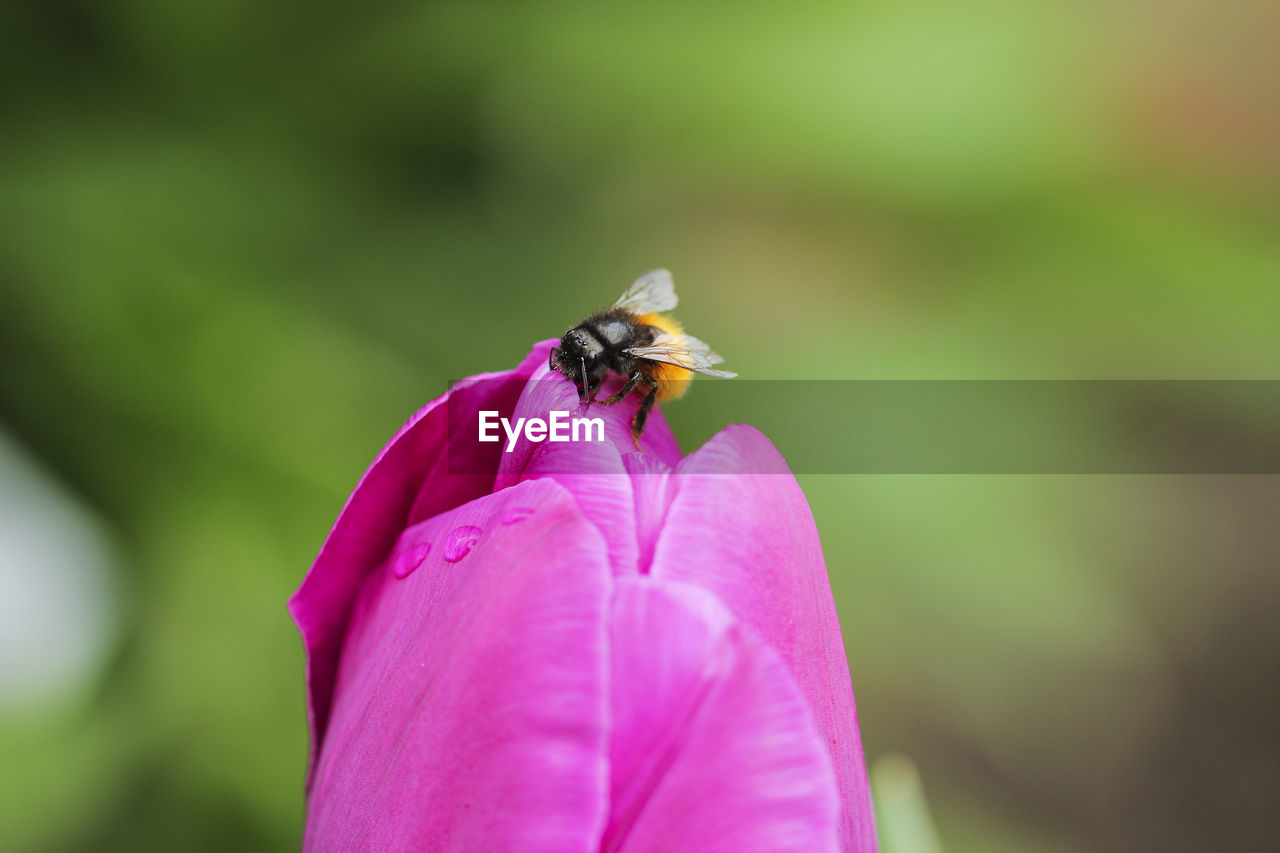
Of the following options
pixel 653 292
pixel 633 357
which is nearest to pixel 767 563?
pixel 633 357

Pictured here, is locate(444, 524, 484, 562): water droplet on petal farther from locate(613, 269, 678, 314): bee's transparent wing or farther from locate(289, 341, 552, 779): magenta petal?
locate(613, 269, 678, 314): bee's transparent wing

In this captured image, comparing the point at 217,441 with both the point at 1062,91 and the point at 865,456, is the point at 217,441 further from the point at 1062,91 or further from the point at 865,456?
the point at 1062,91

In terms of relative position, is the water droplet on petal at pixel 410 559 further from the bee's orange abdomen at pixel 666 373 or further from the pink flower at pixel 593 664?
the bee's orange abdomen at pixel 666 373

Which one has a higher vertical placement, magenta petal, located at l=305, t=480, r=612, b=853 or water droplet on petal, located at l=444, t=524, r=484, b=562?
water droplet on petal, located at l=444, t=524, r=484, b=562

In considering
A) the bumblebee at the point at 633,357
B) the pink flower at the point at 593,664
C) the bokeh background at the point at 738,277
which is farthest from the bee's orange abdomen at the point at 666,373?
the bokeh background at the point at 738,277

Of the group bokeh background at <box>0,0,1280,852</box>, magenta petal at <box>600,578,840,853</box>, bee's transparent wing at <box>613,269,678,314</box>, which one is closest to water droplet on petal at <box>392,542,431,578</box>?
magenta petal at <box>600,578,840,853</box>

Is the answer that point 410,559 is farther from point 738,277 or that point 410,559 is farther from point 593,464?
point 738,277
